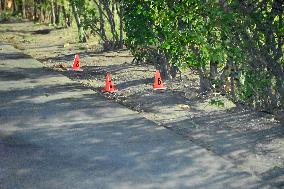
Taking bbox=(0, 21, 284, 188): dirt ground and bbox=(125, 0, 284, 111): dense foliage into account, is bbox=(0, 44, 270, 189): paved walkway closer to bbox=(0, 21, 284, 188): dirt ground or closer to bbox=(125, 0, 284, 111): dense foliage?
bbox=(0, 21, 284, 188): dirt ground

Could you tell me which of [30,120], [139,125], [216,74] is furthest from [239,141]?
[30,120]

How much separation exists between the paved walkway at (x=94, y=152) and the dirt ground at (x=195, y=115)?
14.3 inches

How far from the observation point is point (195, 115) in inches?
348

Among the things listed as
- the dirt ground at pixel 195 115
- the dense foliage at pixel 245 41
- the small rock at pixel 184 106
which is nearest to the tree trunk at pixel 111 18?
the dirt ground at pixel 195 115

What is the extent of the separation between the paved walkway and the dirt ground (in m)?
0.36

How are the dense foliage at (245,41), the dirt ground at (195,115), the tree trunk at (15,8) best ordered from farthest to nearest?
the tree trunk at (15,8) → the dense foliage at (245,41) → the dirt ground at (195,115)

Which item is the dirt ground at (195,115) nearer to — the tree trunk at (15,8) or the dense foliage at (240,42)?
the dense foliage at (240,42)

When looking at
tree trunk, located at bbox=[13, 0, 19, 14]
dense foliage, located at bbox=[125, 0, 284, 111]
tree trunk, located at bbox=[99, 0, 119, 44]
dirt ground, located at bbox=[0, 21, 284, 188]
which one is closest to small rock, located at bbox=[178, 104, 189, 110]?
dirt ground, located at bbox=[0, 21, 284, 188]

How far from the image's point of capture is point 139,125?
820 centimetres

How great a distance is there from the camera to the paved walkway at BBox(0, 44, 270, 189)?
568 cm

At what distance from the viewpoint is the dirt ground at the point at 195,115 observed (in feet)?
21.8

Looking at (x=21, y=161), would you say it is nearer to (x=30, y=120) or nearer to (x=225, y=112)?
(x=30, y=120)

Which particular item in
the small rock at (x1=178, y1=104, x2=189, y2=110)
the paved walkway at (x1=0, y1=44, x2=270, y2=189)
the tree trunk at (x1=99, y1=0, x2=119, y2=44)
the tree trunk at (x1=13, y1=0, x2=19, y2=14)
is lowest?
the paved walkway at (x1=0, y1=44, x2=270, y2=189)

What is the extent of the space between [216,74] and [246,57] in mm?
2420
